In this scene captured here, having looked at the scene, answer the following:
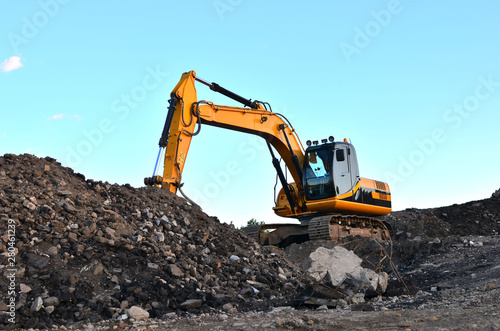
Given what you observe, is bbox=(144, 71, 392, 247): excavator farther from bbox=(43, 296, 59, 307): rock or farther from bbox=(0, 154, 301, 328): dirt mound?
bbox=(43, 296, 59, 307): rock

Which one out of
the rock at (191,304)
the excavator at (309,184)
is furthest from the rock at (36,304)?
the excavator at (309,184)

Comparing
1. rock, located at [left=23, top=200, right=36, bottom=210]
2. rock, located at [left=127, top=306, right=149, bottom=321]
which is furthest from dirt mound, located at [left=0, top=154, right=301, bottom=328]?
rock, located at [left=127, top=306, right=149, bottom=321]

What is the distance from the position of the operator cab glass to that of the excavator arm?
425mm

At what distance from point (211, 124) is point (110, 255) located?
18.8 feet

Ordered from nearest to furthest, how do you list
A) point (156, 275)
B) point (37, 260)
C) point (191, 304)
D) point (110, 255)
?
1. point (191, 304)
2. point (37, 260)
3. point (156, 275)
4. point (110, 255)

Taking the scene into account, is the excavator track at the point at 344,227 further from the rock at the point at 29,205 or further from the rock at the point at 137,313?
the rock at the point at 137,313

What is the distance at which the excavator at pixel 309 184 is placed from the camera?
1355 cm

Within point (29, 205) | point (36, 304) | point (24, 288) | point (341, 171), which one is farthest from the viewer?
point (341, 171)

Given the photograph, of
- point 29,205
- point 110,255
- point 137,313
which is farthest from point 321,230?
point 137,313

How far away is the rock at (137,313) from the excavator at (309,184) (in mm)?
6488

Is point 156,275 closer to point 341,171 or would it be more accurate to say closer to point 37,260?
point 37,260

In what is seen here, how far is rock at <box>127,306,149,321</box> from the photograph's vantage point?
623 centimetres

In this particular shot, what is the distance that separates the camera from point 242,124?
13.4m

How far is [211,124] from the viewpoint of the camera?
41.5 feet
